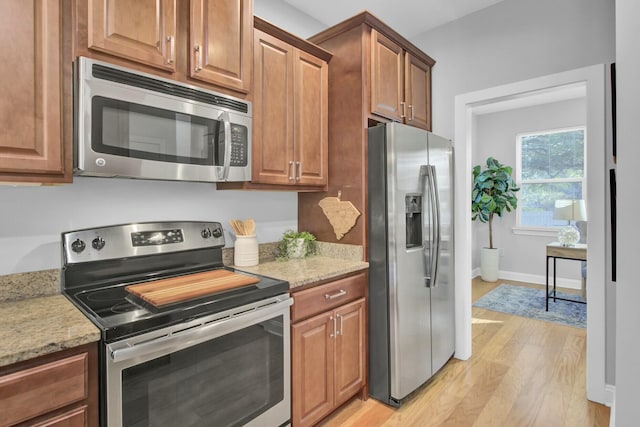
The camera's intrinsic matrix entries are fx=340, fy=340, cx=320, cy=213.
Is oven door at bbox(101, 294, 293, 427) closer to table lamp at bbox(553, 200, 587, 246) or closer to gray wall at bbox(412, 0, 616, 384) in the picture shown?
gray wall at bbox(412, 0, 616, 384)

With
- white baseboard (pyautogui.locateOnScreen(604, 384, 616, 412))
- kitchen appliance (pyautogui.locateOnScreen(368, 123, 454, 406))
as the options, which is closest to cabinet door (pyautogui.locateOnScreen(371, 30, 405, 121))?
kitchen appliance (pyautogui.locateOnScreen(368, 123, 454, 406))

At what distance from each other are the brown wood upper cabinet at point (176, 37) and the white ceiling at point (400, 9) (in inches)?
41.1

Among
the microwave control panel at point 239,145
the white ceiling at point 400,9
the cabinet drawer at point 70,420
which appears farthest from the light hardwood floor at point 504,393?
the white ceiling at point 400,9

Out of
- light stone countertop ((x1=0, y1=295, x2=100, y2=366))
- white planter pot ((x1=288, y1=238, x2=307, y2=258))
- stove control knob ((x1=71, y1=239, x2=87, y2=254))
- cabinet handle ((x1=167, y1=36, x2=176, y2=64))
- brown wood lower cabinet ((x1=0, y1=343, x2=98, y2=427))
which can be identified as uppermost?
cabinet handle ((x1=167, y1=36, x2=176, y2=64))

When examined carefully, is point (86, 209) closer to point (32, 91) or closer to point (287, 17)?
point (32, 91)

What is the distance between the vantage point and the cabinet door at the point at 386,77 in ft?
7.47

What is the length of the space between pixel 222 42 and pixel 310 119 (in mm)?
726

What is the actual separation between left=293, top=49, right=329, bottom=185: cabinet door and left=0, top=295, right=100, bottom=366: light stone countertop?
4.49ft

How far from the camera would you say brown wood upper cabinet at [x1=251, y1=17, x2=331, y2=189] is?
6.50ft

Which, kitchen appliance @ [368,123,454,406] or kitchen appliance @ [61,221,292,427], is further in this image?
kitchen appliance @ [368,123,454,406]

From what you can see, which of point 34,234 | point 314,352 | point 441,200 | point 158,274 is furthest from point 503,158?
point 34,234

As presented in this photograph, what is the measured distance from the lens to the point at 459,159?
2.82m

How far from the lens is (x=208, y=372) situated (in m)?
1.39

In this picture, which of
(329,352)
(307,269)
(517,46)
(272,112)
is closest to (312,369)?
(329,352)
